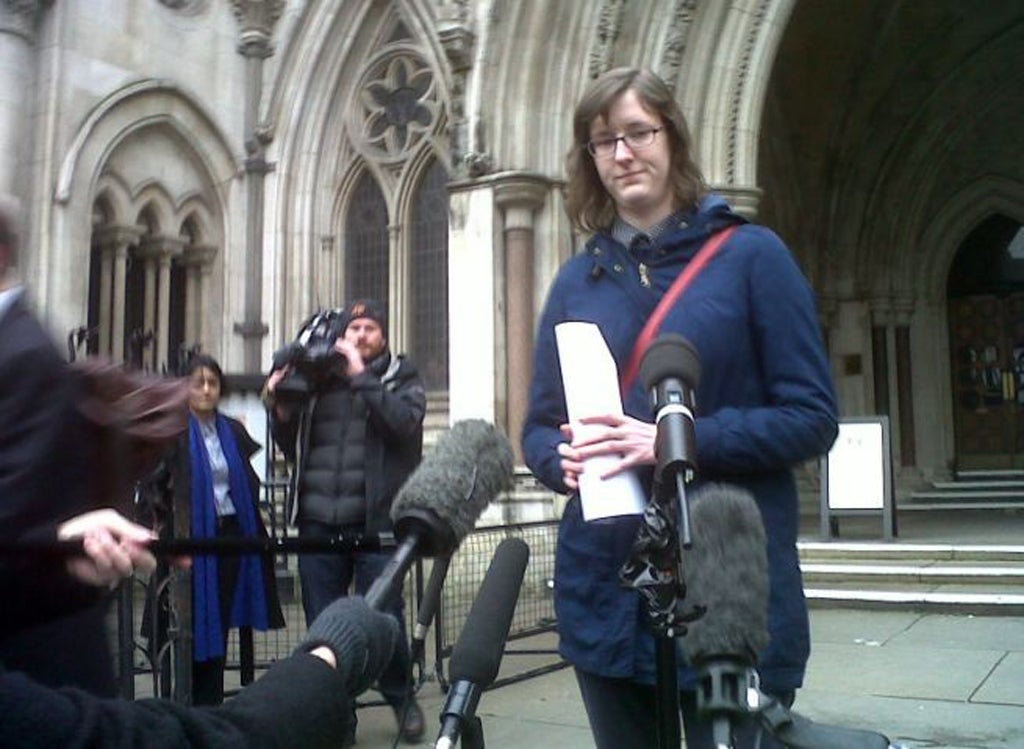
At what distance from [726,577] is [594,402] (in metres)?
0.48

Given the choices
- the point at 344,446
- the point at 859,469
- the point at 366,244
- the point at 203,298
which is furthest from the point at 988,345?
the point at 344,446

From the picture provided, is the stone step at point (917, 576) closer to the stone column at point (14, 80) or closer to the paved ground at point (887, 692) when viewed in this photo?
the paved ground at point (887, 692)

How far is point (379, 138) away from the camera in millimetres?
12961

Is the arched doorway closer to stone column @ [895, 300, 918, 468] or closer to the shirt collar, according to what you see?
stone column @ [895, 300, 918, 468]

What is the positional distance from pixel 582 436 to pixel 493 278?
865 centimetres

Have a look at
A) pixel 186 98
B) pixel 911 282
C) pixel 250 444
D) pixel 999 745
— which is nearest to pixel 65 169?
pixel 186 98

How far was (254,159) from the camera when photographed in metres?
13.0

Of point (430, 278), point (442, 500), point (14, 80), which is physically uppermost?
point (14, 80)

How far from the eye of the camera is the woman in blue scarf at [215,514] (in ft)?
17.2

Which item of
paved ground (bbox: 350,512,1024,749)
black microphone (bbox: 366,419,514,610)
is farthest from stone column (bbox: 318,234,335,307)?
black microphone (bbox: 366,419,514,610)

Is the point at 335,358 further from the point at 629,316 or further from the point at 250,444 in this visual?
the point at 629,316

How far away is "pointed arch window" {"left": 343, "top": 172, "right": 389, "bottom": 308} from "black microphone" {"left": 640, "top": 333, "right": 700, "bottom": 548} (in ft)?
37.1

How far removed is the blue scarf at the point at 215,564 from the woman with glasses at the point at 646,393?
126 inches

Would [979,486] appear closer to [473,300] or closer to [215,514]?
[473,300]
